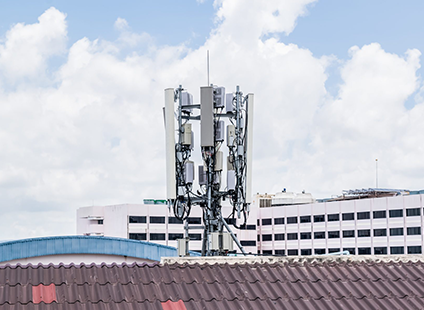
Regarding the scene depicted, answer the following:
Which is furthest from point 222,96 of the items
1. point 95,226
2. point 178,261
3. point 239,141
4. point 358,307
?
point 95,226

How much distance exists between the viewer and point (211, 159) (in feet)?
78.5

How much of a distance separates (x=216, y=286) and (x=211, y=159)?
34.2 ft

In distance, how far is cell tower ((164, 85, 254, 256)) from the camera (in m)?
23.0

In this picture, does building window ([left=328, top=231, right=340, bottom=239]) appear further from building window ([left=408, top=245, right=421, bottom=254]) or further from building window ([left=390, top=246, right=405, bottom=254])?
building window ([left=408, top=245, right=421, bottom=254])

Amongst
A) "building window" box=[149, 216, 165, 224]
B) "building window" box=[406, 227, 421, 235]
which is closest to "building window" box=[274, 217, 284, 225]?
"building window" box=[149, 216, 165, 224]

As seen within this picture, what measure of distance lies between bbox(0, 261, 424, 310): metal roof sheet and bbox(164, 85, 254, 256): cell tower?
7.94 meters

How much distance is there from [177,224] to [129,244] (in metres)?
104

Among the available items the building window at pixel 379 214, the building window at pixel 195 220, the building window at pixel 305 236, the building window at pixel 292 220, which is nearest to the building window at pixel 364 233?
the building window at pixel 379 214

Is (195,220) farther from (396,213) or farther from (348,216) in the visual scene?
(396,213)

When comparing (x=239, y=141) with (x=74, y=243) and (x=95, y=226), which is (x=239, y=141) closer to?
(x=74, y=243)

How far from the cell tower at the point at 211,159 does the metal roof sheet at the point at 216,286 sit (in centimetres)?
794

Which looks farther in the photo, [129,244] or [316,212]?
[316,212]

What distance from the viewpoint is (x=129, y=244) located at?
108ft

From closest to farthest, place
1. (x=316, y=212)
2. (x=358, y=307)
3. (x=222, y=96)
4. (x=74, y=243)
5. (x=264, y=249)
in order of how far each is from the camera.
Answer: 1. (x=358, y=307)
2. (x=222, y=96)
3. (x=74, y=243)
4. (x=316, y=212)
5. (x=264, y=249)
